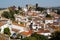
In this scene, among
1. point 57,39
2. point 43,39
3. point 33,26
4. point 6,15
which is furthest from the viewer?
point 6,15

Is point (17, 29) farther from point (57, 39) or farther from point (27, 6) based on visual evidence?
point (27, 6)

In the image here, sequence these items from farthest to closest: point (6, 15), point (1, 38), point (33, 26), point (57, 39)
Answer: point (6, 15) < point (33, 26) < point (57, 39) < point (1, 38)

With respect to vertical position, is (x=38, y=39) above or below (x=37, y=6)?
above

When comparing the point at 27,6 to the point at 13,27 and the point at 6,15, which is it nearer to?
the point at 6,15

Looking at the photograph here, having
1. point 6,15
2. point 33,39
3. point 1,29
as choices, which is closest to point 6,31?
point 1,29

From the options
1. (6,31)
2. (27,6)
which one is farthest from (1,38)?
(27,6)

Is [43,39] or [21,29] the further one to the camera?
[21,29]

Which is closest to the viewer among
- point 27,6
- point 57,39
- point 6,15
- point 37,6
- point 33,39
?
point 57,39

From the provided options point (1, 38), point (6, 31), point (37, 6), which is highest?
point (1, 38)

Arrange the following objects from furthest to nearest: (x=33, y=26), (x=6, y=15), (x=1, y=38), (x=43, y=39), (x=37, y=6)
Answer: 1. (x=37, y=6)
2. (x=6, y=15)
3. (x=33, y=26)
4. (x=43, y=39)
5. (x=1, y=38)
